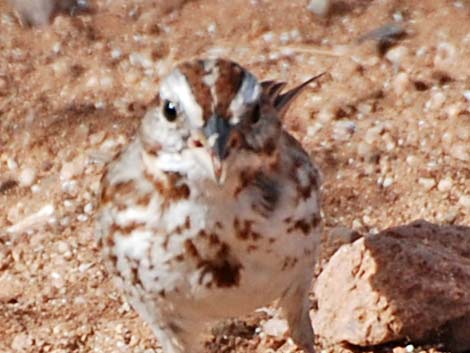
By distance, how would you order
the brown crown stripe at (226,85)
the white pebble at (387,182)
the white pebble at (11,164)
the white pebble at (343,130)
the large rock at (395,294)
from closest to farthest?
the brown crown stripe at (226,85) → the large rock at (395,294) → the white pebble at (387,182) → the white pebble at (343,130) → the white pebble at (11,164)

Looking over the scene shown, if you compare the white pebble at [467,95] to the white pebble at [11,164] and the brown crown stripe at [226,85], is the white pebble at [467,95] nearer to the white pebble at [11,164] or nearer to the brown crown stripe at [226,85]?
the white pebble at [11,164]

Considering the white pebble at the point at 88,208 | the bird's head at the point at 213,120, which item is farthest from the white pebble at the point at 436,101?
the bird's head at the point at 213,120

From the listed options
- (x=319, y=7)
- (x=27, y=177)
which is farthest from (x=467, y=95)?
(x=27, y=177)

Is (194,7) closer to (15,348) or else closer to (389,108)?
(389,108)

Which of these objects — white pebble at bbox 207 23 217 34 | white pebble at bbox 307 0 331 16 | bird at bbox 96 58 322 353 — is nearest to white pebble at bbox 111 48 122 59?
white pebble at bbox 207 23 217 34

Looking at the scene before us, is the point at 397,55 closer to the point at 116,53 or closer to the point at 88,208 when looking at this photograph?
the point at 116,53

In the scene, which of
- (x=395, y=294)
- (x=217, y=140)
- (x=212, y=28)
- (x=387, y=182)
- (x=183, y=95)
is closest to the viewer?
(x=217, y=140)
